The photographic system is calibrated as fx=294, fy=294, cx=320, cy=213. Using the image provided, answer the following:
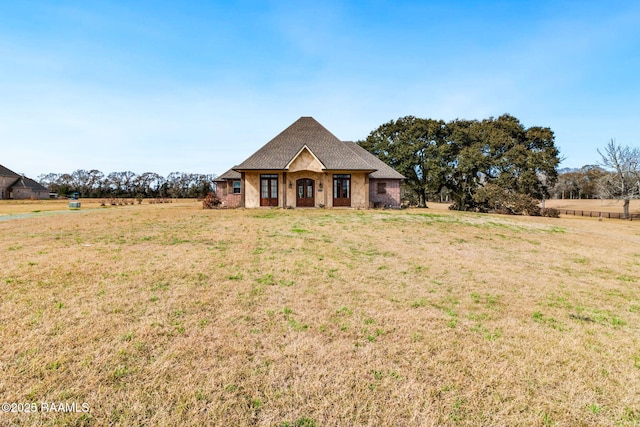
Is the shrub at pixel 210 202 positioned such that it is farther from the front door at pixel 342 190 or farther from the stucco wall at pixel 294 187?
the front door at pixel 342 190

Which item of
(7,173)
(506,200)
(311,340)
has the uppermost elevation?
(7,173)

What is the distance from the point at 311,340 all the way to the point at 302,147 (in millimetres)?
21535

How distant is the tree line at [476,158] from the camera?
31281mm

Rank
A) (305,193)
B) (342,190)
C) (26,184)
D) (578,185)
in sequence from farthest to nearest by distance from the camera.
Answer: (578,185), (26,184), (342,190), (305,193)

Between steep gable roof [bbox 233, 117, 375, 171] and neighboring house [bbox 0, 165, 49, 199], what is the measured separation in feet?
201

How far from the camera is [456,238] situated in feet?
41.5

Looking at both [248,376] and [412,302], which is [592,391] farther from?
Answer: [248,376]

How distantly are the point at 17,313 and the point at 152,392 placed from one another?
3312 millimetres

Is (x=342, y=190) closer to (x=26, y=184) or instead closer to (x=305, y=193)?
(x=305, y=193)

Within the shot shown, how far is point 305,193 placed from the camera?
2506 centimetres

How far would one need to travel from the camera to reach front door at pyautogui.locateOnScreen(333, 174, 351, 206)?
25.1 m

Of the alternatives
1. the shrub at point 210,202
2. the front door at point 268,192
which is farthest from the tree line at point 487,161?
the shrub at point 210,202

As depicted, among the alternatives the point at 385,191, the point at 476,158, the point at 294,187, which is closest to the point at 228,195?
the point at 294,187

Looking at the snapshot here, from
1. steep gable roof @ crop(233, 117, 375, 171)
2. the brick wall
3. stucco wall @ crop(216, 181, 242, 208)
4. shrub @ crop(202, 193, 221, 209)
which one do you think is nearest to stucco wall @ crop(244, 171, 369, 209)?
steep gable roof @ crop(233, 117, 375, 171)
